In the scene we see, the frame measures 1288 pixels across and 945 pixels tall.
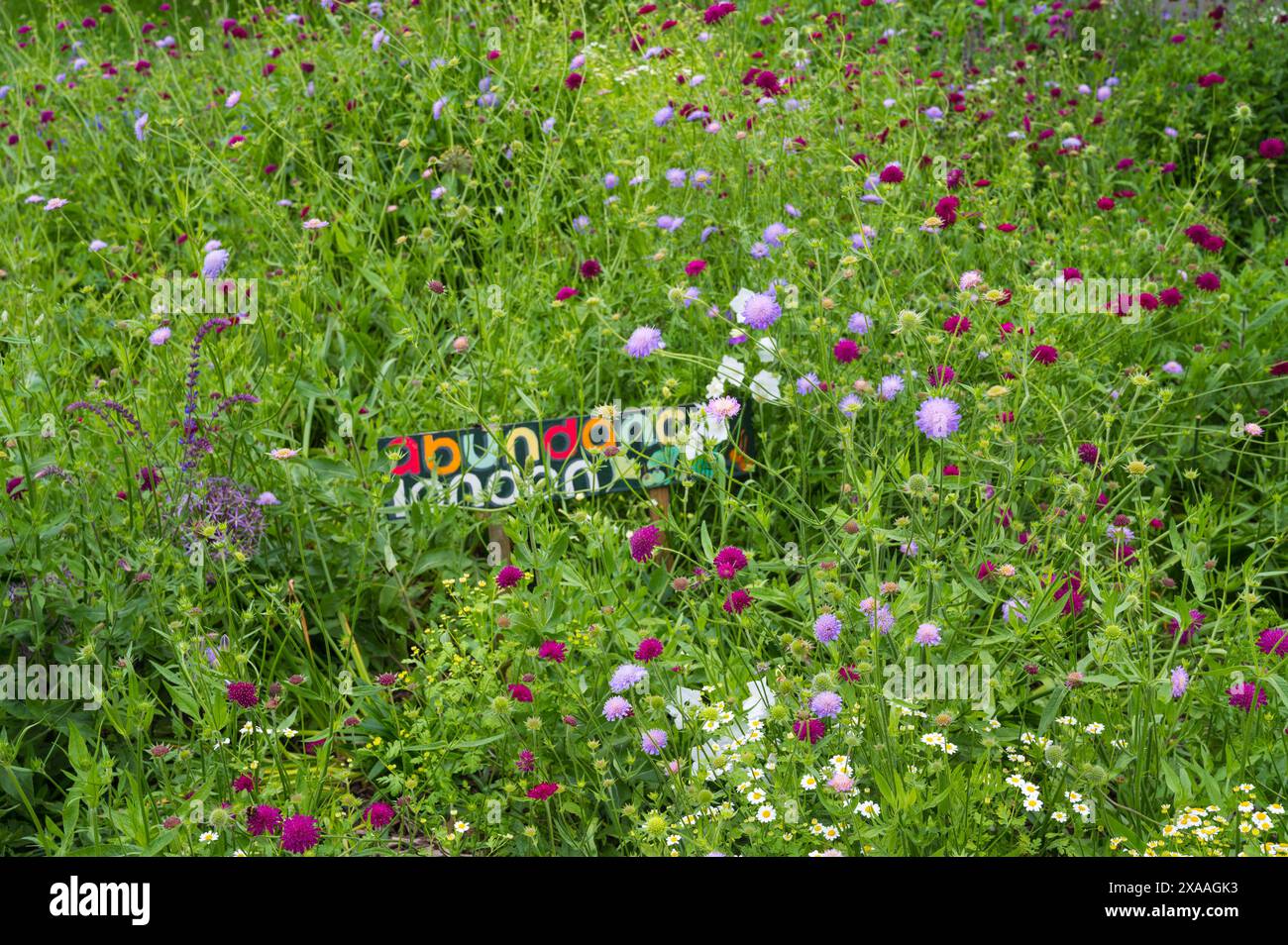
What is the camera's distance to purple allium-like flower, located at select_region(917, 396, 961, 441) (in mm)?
2105

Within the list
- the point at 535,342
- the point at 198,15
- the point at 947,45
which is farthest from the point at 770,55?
the point at 198,15

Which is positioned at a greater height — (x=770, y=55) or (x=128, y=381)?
(x=770, y=55)

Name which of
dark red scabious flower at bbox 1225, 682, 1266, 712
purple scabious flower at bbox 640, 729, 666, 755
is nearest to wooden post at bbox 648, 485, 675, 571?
purple scabious flower at bbox 640, 729, 666, 755

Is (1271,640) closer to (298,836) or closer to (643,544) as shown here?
(643,544)

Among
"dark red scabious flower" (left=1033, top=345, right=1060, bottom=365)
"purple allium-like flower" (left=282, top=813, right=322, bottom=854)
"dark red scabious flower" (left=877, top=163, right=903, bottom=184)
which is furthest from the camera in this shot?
"dark red scabious flower" (left=877, top=163, right=903, bottom=184)

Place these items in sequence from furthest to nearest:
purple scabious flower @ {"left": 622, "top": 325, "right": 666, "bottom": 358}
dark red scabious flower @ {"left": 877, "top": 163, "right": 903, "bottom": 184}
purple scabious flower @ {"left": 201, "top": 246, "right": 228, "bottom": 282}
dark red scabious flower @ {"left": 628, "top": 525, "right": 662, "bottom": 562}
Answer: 1. purple scabious flower @ {"left": 201, "top": 246, "right": 228, "bottom": 282}
2. dark red scabious flower @ {"left": 877, "top": 163, "right": 903, "bottom": 184}
3. purple scabious flower @ {"left": 622, "top": 325, "right": 666, "bottom": 358}
4. dark red scabious flower @ {"left": 628, "top": 525, "right": 662, "bottom": 562}

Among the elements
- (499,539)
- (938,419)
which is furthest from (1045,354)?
(499,539)

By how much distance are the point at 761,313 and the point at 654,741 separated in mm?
953

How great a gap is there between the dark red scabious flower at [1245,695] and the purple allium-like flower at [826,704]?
1.98 ft

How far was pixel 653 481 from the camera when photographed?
2596 mm

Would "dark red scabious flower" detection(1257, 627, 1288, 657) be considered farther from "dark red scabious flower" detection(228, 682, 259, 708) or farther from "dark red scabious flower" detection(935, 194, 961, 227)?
"dark red scabious flower" detection(228, 682, 259, 708)

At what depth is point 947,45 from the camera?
5551 mm
